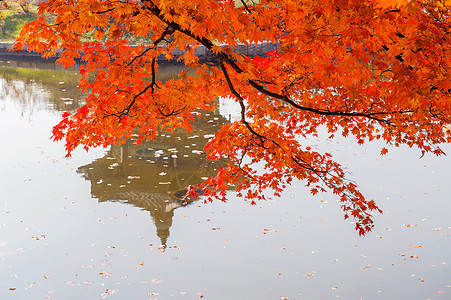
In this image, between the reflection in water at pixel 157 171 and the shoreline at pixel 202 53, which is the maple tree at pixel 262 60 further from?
the shoreline at pixel 202 53

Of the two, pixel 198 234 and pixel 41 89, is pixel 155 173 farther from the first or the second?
pixel 41 89

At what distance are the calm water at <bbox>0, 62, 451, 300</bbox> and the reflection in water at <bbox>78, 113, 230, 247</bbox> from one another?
0.03 metres

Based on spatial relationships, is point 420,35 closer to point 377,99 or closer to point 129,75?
point 377,99

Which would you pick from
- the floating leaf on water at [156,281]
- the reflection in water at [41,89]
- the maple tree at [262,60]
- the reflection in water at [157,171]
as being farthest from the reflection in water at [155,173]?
the reflection in water at [41,89]

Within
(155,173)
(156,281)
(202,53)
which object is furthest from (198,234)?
(202,53)

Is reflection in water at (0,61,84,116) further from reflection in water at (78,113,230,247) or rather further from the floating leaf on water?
the floating leaf on water

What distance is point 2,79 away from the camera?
17562 mm

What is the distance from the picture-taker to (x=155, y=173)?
8055 mm

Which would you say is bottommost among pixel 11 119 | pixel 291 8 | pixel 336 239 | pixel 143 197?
pixel 336 239

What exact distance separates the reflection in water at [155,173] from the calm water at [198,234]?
0.03 m

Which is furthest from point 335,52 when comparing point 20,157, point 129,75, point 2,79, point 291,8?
point 2,79

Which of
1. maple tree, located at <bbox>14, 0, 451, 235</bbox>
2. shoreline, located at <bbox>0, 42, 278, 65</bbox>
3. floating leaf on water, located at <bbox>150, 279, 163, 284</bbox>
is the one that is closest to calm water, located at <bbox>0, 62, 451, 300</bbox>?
floating leaf on water, located at <bbox>150, 279, 163, 284</bbox>

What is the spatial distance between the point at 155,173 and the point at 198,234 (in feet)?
7.62

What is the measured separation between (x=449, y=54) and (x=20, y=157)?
7.24m
